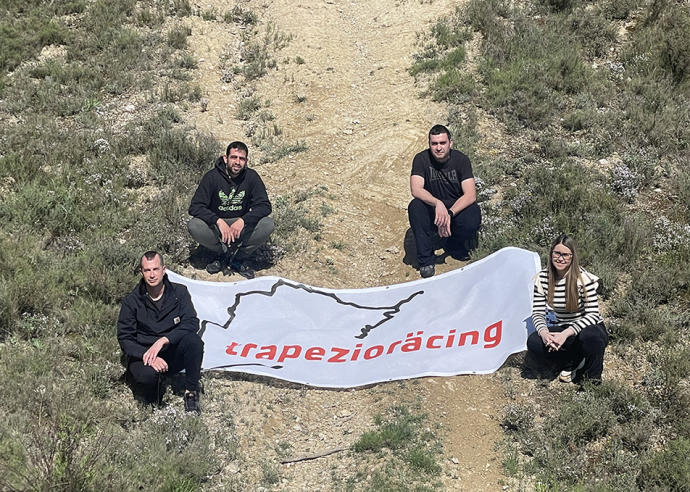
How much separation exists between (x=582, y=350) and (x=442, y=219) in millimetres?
2534

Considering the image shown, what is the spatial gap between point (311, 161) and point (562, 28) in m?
5.62

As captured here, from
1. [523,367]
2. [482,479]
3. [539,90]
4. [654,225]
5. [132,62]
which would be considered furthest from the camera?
[132,62]

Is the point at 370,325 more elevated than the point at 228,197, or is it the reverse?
the point at 228,197

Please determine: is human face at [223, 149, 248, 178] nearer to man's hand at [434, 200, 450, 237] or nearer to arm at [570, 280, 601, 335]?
man's hand at [434, 200, 450, 237]

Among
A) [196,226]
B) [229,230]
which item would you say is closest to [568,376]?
[229,230]

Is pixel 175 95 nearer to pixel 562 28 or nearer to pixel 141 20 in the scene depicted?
pixel 141 20

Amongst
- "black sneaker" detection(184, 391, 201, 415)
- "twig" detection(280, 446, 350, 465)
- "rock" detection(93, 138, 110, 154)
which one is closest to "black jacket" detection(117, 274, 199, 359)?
"black sneaker" detection(184, 391, 201, 415)

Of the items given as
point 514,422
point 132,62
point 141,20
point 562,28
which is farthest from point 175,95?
point 514,422

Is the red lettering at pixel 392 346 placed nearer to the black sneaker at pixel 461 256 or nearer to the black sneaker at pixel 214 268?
the black sneaker at pixel 461 256

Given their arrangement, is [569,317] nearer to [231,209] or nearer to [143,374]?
[143,374]

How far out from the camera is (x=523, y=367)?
301 inches

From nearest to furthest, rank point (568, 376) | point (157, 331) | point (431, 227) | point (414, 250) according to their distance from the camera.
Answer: point (157, 331), point (568, 376), point (431, 227), point (414, 250)

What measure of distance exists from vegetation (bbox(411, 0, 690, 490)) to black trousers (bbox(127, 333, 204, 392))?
9.16 ft

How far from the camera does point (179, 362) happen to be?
714 centimetres
